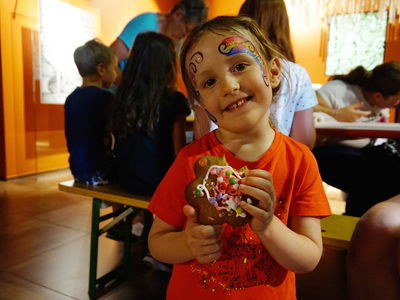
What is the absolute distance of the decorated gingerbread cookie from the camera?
636 mm

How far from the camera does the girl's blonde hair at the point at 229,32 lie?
0.80 m

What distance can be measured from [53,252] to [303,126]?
1.86 metres

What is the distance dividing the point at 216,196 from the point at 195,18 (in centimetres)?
230

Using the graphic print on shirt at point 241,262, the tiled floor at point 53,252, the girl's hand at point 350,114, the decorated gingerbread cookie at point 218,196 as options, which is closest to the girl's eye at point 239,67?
the decorated gingerbread cookie at point 218,196

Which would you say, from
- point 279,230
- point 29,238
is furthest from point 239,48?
point 29,238

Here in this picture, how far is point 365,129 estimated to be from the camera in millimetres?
1716

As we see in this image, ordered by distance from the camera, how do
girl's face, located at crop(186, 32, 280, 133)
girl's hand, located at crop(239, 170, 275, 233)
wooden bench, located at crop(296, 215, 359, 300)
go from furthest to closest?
wooden bench, located at crop(296, 215, 359, 300)
girl's face, located at crop(186, 32, 280, 133)
girl's hand, located at crop(239, 170, 275, 233)

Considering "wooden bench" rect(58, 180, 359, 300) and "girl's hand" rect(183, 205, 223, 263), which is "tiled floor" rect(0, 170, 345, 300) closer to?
"wooden bench" rect(58, 180, 359, 300)

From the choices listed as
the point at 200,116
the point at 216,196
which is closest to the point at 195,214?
the point at 216,196

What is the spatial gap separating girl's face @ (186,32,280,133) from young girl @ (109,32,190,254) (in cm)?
108

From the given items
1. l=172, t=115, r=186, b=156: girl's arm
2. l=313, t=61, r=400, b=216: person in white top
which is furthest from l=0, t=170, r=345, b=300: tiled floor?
l=313, t=61, r=400, b=216: person in white top

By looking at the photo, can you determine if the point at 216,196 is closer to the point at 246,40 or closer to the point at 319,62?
the point at 246,40

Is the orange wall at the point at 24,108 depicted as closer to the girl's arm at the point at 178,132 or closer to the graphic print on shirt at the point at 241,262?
the girl's arm at the point at 178,132

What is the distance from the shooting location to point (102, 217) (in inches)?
76.5
